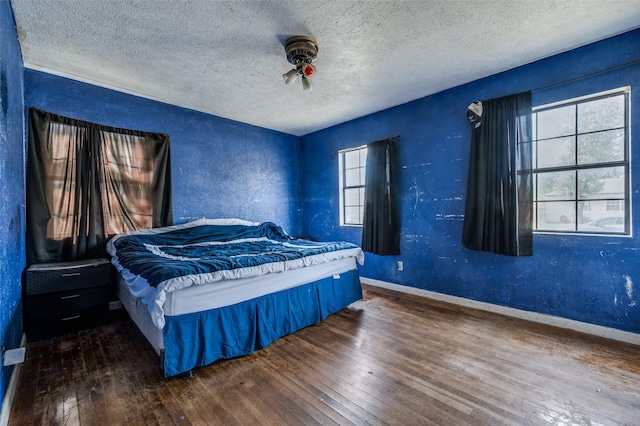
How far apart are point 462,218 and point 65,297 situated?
13.5 ft

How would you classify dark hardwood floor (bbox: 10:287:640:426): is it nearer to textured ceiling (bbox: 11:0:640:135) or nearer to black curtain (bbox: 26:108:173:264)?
black curtain (bbox: 26:108:173:264)

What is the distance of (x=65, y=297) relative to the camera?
246cm

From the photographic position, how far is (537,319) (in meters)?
2.68

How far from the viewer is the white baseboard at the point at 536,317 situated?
229 cm

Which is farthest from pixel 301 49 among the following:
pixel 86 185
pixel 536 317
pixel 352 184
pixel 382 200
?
pixel 536 317

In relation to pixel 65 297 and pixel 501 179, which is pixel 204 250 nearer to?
pixel 65 297

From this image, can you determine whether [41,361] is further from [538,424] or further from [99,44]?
[538,424]

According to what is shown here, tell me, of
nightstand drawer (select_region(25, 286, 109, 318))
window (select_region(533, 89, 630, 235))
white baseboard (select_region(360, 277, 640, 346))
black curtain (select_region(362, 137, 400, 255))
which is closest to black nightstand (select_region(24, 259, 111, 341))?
nightstand drawer (select_region(25, 286, 109, 318))

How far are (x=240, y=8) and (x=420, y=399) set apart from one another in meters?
2.81

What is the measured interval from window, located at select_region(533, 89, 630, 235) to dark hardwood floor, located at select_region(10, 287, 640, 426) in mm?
1038

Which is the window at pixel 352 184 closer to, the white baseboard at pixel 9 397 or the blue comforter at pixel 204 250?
the blue comforter at pixel 204 250

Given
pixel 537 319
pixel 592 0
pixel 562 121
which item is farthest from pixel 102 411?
pixel 562 121

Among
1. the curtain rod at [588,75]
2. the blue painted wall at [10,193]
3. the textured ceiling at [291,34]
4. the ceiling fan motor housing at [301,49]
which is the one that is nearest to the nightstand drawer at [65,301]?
the blue painted wall at [10,193]

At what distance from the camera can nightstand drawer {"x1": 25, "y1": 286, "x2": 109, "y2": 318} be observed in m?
2.32
